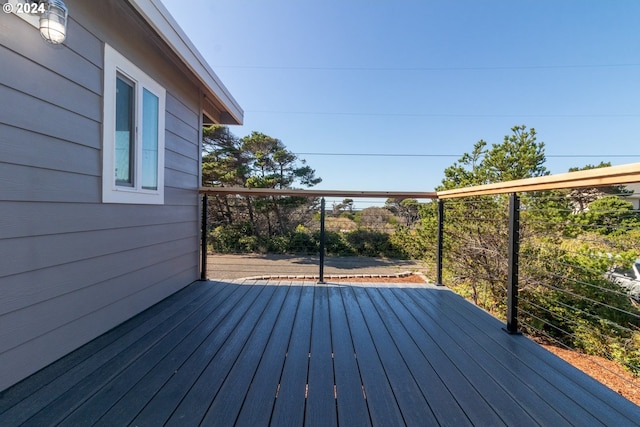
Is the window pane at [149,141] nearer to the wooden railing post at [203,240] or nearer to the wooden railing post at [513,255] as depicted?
the wooden railing post at [203,240]

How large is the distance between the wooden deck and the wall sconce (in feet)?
5.25

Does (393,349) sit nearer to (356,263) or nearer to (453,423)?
(453,423)

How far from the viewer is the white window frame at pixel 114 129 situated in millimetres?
1739

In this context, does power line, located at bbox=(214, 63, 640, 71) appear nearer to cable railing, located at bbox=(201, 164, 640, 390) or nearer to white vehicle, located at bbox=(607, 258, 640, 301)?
cable railing, located at bbox=(201, 164, 640, 390)

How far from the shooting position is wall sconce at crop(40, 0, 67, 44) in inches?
49.5

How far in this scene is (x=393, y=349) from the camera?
5.15ft

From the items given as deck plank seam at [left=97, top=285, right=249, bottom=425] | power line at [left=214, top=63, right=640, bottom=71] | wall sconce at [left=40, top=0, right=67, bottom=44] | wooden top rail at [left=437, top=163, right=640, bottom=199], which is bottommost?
deck plank seam at [left=97, top=285, right=249, bottom=425]

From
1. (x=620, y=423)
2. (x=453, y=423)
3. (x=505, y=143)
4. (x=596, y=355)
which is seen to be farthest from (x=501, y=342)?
(x=505, y=143)

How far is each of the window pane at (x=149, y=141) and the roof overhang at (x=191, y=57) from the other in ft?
1.44

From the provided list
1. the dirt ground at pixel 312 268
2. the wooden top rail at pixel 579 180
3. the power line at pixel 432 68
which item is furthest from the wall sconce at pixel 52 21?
the power line at pixel 432 68

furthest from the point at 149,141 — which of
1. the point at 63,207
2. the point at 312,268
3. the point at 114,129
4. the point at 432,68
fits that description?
the point at 432,68

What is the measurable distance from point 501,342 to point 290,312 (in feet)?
4.72

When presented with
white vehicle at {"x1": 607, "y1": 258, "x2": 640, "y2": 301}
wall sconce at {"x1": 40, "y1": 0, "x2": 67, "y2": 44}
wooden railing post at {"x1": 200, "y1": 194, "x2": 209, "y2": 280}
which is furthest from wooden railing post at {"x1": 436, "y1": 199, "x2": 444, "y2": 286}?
wall sconce at {"x1": 40, "y1": 0, "x2": 67, "y2": 44}

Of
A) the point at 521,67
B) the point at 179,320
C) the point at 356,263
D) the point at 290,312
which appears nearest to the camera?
the point at 179,320
